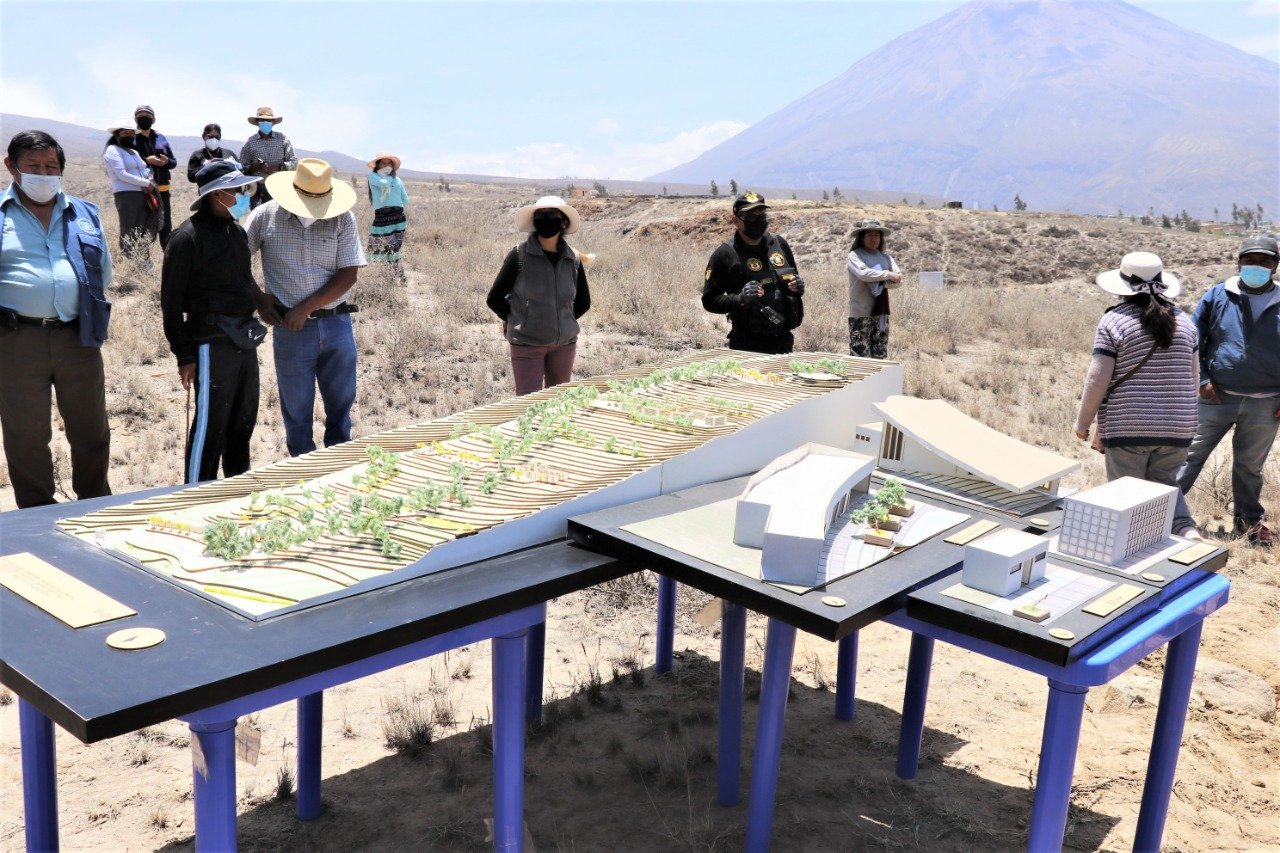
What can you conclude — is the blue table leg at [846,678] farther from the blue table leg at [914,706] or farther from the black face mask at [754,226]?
the black face mask at [754,226]

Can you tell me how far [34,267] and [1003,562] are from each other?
14.2 feet

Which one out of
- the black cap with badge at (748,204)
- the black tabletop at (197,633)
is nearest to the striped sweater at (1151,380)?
the black cap with badge at (748,204)

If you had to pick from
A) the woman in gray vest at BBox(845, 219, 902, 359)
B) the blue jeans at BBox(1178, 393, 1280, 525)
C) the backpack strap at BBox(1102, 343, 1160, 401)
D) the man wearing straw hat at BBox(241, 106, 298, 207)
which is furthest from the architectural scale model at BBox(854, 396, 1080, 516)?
the man wearing straw hat at BBox(241, 106, 298, 207)

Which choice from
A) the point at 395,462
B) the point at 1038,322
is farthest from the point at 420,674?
the point at 1038,322

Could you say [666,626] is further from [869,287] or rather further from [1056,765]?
[869,287]

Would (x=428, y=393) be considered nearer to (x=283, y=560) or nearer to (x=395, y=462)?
(x=395, y=462)

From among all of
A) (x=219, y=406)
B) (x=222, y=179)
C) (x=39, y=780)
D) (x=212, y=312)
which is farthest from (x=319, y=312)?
(x=39, y=780)

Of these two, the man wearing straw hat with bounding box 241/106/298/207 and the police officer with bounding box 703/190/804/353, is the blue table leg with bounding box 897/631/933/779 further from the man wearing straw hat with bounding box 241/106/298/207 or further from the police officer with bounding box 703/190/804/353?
the man wearing straw hat with bounding box 241/106/298/207

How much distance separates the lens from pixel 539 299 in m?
5.71

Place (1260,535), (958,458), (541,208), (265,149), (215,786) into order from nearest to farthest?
(215,786), (958,458), (541,208), (1260,535), (265,149)

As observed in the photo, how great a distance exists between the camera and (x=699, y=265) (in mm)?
17547

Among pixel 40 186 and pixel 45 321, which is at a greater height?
pixel 40 186

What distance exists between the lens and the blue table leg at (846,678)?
427 cm

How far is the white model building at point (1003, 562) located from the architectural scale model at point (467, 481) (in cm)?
108
